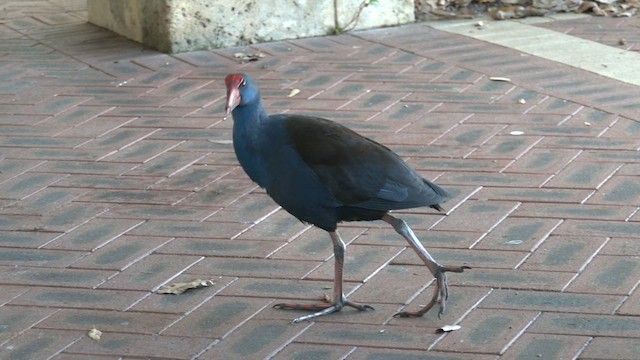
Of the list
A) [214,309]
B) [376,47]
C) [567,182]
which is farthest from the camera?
[376,47]

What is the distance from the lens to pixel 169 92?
6.55 m

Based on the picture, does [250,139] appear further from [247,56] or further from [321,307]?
[247,56]

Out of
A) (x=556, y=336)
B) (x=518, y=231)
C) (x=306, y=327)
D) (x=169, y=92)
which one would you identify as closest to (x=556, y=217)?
(x=518, y=231)

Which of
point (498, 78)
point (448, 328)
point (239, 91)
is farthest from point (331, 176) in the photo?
point (498, 78)

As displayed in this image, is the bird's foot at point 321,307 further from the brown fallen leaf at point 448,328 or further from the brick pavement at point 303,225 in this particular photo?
the brown fallen leaf at point 448,328

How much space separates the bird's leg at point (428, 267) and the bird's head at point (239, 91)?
2.04 ft

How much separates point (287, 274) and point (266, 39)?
3462mm

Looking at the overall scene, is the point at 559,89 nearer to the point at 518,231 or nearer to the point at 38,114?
the point at 518,231

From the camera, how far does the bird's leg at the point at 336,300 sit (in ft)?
12.8

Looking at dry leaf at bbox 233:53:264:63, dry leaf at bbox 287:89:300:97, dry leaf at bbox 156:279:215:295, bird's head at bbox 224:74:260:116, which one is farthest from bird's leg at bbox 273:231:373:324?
dry leaf at bbox 233:53:264:63

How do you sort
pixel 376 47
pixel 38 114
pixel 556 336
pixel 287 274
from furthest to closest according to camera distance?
1. pixel 376 47
2. pixel 38 114
3. pixel 287 274
4. pixel 556 336

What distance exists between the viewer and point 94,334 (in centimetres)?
381

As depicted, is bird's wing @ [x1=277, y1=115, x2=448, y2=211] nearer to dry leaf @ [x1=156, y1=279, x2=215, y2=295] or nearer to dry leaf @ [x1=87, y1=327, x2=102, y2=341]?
dry leaf @ [x1=156, y1=279, x2=215, y2=295]

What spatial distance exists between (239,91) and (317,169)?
1.18 feet
